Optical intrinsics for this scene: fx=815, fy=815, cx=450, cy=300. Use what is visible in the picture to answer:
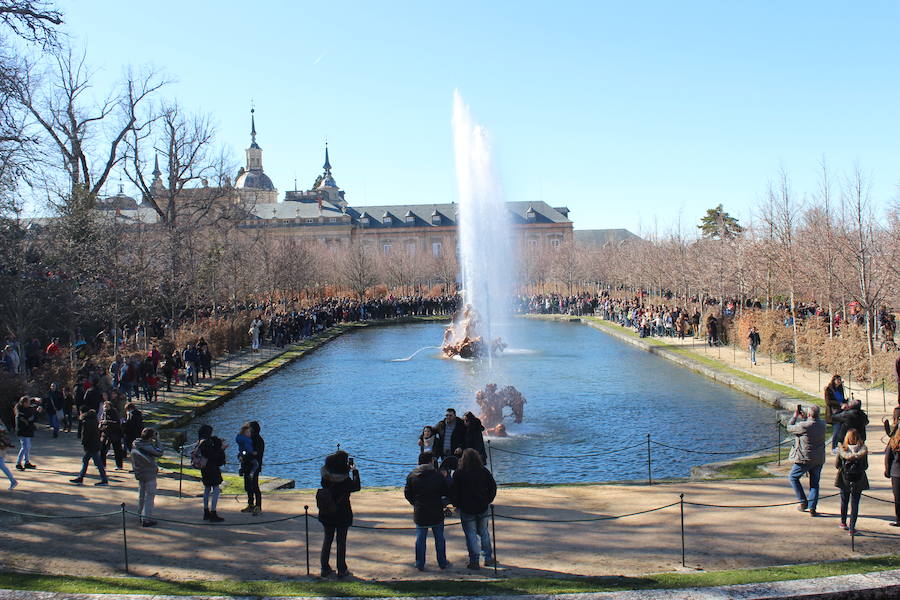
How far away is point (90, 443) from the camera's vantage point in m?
13.9

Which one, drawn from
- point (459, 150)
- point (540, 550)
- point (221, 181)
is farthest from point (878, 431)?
point (221, 181)

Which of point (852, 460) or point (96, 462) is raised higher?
point (852, 460)

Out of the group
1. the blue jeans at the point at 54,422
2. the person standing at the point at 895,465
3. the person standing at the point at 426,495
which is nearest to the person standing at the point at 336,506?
the person standing at the point at 426,495

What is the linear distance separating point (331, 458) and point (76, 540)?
13.4 feet

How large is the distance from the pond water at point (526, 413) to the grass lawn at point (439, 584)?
19.9 ft

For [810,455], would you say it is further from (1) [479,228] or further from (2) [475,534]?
(1) [479,228]

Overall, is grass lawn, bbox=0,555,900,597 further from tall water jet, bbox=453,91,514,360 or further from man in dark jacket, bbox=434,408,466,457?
tall water jet, bbox=453,91,514,360

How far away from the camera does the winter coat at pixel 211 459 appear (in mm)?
11562

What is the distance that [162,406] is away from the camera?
2264 cm

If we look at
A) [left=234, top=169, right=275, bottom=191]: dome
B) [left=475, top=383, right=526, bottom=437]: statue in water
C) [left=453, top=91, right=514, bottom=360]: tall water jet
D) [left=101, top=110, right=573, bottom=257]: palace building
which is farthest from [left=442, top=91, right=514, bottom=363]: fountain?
[left=234, top=169, right=275, bottom=191]: dome

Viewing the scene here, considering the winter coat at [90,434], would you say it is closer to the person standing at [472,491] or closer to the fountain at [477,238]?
the person standing at [472,491]

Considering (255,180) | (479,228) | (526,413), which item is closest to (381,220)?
(255,180)

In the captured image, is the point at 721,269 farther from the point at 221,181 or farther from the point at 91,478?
the point at 91,478

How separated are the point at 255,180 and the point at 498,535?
128 meters
